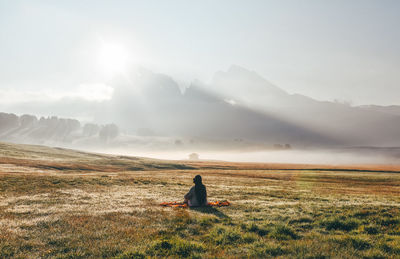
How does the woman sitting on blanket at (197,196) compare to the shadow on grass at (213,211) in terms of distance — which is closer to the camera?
the shadow on grass at (213,211)

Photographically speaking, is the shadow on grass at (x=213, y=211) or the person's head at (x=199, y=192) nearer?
the shadow on grass at (x=213, y=211)

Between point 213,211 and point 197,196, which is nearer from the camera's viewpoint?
point 213,211

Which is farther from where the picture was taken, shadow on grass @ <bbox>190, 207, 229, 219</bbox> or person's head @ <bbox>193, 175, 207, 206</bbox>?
person's head @ <bbox>193, 175, 207, 206</bbox>

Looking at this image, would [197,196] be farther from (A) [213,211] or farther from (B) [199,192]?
(A) [213,211]

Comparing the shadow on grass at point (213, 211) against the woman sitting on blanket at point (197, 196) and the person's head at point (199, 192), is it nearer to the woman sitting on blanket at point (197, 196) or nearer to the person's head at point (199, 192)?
the woman sitting on blanket at point (197, 196)

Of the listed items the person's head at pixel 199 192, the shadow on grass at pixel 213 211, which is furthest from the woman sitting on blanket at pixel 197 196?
the shadow on grass at pixel 213 211

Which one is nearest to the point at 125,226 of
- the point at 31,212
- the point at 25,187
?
the point at 31,212

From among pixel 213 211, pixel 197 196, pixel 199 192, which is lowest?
pixel 213 211

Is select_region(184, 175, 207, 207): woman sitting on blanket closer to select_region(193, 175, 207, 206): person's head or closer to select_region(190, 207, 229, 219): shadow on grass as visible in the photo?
select_region(193, 175, 207, 206): person's head

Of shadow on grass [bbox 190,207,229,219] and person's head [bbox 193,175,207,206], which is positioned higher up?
person's head [bbox 193,175,207,206]

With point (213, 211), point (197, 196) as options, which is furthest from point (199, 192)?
point (213, 211)

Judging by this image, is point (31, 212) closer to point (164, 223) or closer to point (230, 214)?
point (164, 223)

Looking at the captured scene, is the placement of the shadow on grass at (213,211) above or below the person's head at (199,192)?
below

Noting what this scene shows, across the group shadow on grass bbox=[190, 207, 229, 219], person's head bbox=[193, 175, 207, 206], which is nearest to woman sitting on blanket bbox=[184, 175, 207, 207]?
person's head bbox=[193, 175, 207, 206]
